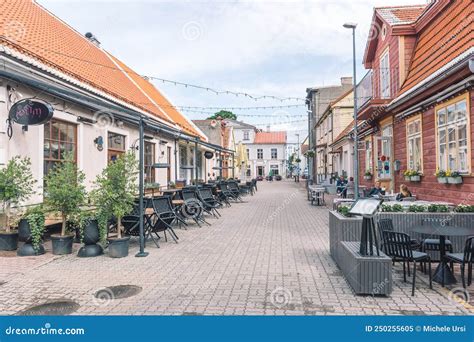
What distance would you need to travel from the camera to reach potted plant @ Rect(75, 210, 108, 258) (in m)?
6.55

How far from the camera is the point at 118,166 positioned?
6594 mm

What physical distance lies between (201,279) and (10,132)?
5.03 meters

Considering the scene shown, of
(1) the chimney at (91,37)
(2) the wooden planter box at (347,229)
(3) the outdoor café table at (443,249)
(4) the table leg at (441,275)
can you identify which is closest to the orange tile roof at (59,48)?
(1) the chimney at (91,37)

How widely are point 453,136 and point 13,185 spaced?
28.8 feet

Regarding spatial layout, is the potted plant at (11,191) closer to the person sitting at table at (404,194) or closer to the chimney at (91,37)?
the person sitting at table at (404,194)

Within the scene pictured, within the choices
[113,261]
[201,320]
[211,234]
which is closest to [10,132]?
[113,261]

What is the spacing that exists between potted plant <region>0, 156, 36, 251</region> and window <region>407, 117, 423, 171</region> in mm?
9279

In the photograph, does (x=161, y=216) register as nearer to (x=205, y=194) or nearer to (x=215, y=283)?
(x=215, y=283)

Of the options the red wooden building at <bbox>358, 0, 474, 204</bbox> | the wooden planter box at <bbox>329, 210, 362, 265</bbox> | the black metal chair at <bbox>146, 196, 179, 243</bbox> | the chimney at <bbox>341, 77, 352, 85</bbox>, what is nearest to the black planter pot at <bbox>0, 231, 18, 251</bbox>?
the black metal chair at <bbox>146, 196, 179, 243</bbox>

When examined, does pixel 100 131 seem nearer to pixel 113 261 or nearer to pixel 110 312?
pixel 113 261

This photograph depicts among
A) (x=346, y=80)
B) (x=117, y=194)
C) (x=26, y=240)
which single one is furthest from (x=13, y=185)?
(x=346, y=80)

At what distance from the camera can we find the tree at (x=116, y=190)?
21.1 feet

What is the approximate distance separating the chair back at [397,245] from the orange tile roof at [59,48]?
795 cm

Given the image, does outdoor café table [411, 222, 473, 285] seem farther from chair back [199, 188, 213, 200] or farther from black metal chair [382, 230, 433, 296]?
chair back [199, 188, 213, 200]
